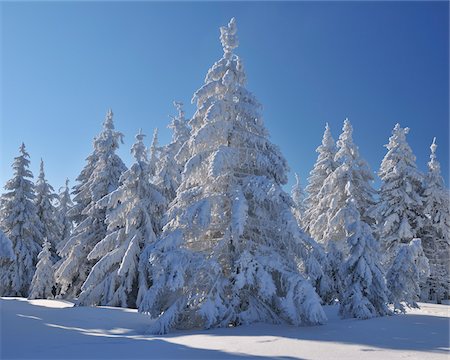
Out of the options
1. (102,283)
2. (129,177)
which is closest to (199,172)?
(129,177)

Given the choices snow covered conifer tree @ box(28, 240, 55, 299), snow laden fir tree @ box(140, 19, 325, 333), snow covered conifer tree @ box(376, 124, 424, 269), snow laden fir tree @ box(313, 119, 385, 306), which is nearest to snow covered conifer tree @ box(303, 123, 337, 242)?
snow laden fir tree @ box(313, 119, 385, 306)

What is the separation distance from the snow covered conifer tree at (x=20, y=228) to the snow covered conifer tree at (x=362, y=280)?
2814 cm

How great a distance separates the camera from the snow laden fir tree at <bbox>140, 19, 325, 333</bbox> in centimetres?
1173

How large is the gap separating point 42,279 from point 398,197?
91.6 ft

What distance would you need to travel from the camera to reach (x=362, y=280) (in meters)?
14.3

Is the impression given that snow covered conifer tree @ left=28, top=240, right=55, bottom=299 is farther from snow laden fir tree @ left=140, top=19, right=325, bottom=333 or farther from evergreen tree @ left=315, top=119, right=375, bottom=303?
evergreen tree @ left=315, top=119, right=375, bottom=303

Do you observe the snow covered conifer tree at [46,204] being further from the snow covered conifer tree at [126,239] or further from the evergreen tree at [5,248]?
the evergreen tree at [5,248]

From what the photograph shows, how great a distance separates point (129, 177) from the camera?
2181 cm

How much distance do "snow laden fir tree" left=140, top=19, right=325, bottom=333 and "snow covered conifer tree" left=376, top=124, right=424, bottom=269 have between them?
15732 mm

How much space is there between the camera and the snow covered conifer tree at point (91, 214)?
25.3 metres

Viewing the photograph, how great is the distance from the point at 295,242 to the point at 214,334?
14.1ft

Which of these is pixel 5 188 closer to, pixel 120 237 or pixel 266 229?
pixel 120 237

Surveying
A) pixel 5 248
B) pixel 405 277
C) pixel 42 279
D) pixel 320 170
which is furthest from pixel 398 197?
pixel 42 279

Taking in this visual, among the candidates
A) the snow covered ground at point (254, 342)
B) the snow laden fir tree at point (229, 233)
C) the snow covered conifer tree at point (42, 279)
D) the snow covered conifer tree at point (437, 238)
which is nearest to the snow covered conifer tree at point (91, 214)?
the snow covered conifer tree at point (42, 279)
